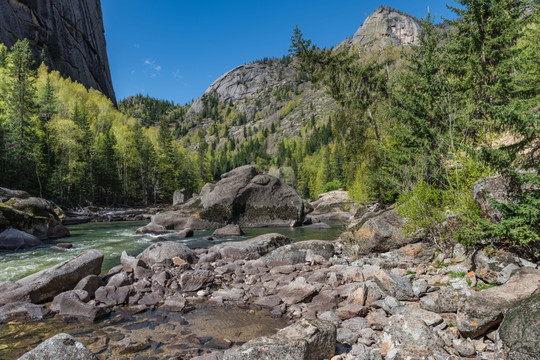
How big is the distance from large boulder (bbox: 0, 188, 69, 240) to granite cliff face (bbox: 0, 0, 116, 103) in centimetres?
5538

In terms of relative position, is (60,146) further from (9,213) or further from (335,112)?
(335,112)

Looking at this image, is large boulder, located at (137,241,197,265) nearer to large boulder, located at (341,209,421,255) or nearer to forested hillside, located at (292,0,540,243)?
large boulder, located at (341,209,421,255)

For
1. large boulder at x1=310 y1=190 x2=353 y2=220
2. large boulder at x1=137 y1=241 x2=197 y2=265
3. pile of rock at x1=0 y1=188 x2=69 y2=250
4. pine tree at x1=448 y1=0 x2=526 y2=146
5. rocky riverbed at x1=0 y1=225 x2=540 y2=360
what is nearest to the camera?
rocky riverbed at x1=0 y1=225 x2=540 y2=360

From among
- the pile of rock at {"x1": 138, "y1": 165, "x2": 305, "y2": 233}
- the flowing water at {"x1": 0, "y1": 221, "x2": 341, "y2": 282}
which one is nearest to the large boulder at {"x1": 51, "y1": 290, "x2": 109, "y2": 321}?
the flowing water at {"x1": 0, "y1": 221, "x2": 341, "y2": 282}

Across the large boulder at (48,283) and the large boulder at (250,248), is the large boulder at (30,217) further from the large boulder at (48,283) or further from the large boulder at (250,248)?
the large boulder at (250,248)

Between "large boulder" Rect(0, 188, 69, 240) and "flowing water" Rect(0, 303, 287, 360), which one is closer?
"flowing water" Rect(0, 303, 287, 360)

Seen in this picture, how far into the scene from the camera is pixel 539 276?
17.5ft

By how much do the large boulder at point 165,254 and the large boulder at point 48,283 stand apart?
2.80 metres

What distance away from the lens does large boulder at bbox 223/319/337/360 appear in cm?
443

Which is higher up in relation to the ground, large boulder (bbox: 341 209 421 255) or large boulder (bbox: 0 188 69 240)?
large boulder (bbox: 0 188 69 240)

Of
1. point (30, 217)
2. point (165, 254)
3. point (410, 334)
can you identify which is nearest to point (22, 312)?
point (165, 254)

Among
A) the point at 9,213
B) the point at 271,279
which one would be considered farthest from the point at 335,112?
the point at 9,213

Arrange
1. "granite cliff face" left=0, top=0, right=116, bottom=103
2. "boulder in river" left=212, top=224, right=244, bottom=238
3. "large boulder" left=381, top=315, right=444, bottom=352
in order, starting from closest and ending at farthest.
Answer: "large boulder" left=381, top=315, right=444, bottom=352 → "boulder in river" left=212, top=224, right=244, bottom=238 → "granite cliff face" left=0, top=0, right=116, bottom=103

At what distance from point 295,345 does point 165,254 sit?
1006cm
